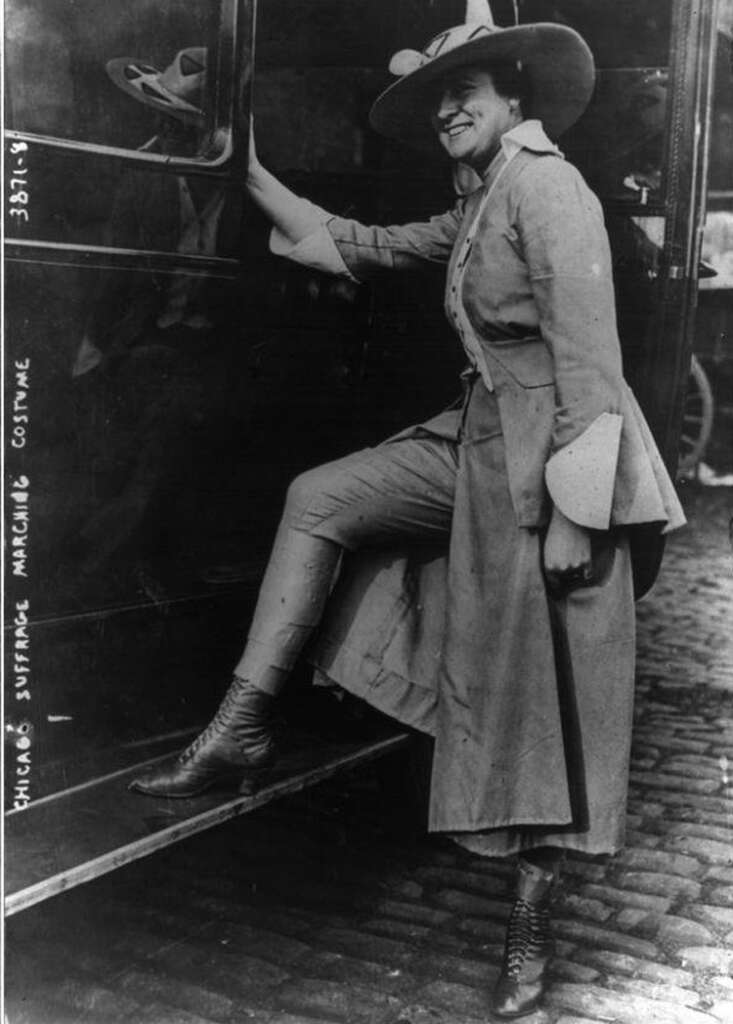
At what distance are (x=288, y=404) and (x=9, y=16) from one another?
1.25 meters

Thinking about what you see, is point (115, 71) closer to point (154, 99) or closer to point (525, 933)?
point (154, 99)

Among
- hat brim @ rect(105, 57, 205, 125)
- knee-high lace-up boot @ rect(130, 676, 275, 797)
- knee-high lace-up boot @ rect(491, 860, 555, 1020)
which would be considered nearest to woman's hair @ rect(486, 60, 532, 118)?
hat brim @ rect(105, 57, 205, 125)

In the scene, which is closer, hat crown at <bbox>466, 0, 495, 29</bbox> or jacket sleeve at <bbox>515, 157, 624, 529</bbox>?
jacket sleeve at <bbox>515, 157, 624, 529</bbox>

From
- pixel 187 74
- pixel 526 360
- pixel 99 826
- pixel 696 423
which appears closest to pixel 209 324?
pixel 187 74

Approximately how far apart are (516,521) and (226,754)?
2.75 feet

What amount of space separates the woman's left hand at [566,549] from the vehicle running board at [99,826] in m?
0.78

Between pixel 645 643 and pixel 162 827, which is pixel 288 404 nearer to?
pixel 162 827

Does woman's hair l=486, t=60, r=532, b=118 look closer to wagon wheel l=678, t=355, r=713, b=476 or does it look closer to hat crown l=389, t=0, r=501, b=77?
hat crown l=389, t=0, r=501, b=77

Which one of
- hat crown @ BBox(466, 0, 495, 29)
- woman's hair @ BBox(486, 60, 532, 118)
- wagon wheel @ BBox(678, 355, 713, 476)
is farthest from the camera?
wagon wheel @ BBox(678, 355, 713, 476)

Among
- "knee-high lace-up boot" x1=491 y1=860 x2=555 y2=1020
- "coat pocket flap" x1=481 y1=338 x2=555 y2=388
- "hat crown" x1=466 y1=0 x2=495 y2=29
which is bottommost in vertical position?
"knee-high lace-up boot" x1=491 y1=860 x2=555 y2=1020

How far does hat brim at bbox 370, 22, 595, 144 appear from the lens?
2.85 m

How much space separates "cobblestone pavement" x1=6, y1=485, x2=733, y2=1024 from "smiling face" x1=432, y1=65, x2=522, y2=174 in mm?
1906

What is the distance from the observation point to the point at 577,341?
8.94 feet

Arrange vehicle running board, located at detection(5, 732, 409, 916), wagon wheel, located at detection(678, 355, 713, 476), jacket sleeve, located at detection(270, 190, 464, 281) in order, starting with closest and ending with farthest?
vehicle running board, located at detection(5, 732, 409, 916)
jacket sleeve, located at detection(270, 190, 464, 281)
wagon wheel, located at detection(678, 355, 713, 476)
